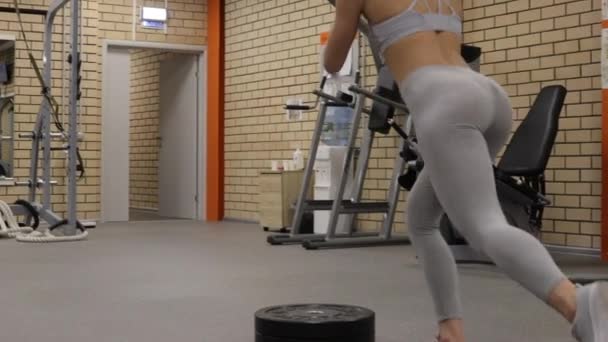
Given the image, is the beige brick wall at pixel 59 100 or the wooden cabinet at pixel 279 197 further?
the beige brick wall at pixel 59 100

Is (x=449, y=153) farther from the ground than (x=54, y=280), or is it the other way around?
(x=449, y=153)

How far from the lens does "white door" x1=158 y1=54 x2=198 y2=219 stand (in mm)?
9602

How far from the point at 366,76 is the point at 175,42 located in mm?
3008

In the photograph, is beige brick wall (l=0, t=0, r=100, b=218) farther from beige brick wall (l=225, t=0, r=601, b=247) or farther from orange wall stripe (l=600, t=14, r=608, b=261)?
orange wall stripe (l=600, t=14, r=608, b=261)

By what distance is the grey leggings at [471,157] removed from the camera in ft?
5.61

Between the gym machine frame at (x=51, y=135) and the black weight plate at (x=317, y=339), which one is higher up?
the gym machine frame at (x=51, y=135)

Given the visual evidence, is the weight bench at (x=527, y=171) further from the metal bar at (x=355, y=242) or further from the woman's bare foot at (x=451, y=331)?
the woman's bare foot at (x=451, y=331)

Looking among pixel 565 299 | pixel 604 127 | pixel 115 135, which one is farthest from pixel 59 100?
pixel 565 299

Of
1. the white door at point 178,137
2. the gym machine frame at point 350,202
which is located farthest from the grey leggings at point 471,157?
the white door at point 178,137

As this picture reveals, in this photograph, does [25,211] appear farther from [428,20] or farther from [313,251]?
[428,20]

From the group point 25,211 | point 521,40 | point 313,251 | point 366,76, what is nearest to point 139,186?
point 25,211

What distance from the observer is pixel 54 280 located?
4152mm

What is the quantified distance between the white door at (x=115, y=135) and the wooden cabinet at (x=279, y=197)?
7.34ft

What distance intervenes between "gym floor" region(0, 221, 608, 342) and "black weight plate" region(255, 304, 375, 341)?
43cm
